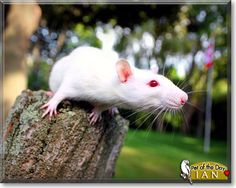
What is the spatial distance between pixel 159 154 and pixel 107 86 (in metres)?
1.04

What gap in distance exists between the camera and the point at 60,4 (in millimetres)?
2674

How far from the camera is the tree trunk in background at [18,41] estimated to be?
3.05 m

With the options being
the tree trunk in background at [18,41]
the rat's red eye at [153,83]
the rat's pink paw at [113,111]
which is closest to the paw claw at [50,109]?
the rat's pink paw at [113,111]

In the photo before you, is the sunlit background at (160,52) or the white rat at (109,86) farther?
the sunlit background at (160,52)

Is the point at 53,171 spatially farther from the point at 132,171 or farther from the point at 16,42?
the point at 16,42

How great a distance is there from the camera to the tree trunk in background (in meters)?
3.05

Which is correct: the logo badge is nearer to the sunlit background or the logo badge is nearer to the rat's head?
the sunlit background

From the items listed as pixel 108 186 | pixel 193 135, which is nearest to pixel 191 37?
pixel 193 135

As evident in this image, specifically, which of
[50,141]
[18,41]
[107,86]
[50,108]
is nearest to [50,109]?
[50,108]

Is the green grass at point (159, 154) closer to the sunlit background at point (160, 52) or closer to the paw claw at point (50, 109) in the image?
the sunlit background at point (160, 52)

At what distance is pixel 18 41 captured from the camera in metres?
3.27

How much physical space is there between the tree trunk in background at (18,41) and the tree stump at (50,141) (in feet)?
3.05

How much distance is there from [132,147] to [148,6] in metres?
0.81

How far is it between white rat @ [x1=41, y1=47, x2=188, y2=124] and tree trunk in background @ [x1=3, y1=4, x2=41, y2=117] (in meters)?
1.06
